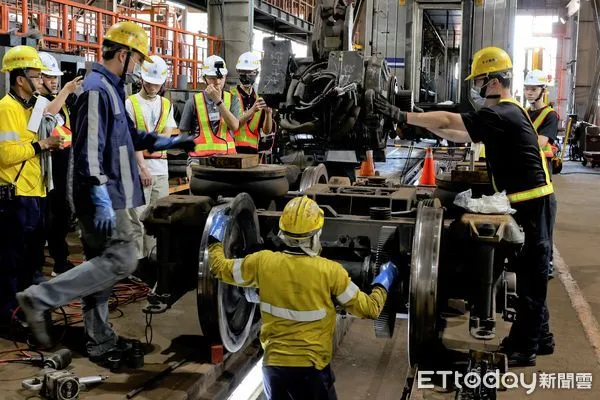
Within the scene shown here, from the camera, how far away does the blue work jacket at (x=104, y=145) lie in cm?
347

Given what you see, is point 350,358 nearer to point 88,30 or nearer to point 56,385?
point 56,385

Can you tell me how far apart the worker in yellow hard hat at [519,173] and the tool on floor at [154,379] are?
197 centimetres

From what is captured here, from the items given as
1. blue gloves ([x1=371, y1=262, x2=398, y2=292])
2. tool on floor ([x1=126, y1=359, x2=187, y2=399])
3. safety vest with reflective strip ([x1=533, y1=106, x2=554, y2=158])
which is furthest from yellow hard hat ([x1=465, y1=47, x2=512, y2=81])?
tool on floor ([x1=126, y1=359, x2=187, y2=399])

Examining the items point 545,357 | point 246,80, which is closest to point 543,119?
point 545,357

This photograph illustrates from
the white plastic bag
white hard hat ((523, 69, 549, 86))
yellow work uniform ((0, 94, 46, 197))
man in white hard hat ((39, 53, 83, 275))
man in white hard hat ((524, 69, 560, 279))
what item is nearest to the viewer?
the white plastic bag

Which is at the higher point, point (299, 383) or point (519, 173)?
point (519, 173)

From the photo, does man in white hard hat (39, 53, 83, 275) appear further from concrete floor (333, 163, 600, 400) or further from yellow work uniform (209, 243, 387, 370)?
yellow work uniform (209, 243, 387, 370)

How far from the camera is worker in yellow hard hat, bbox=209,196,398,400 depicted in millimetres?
2807

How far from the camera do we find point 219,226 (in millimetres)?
3639

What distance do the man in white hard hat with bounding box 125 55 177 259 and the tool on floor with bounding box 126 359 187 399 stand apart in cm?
156

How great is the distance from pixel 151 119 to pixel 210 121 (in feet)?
2.17

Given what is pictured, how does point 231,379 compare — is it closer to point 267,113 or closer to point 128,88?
point 267,113

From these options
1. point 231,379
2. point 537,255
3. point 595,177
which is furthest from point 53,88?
point 595,177

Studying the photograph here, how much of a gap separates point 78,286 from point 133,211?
149 centimetres
